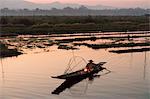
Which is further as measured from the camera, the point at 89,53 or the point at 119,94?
the point at 89,53

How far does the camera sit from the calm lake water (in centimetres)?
2298

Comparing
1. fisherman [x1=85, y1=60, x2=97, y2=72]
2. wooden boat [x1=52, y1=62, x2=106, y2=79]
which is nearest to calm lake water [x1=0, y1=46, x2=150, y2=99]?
wooden boat [x1=52, y1=62, x2=106, y2=79]

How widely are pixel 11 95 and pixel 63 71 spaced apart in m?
8.54

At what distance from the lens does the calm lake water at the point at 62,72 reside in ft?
75.4

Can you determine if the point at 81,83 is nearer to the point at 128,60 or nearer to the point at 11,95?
the point at 11,95

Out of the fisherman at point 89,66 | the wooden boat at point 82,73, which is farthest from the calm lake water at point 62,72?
the fisherman at point 89,66

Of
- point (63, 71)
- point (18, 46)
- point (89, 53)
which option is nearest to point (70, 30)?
point (18, 46)

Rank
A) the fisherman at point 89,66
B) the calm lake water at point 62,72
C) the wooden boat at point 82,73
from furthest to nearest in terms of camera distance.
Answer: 1. the fisherman at point 89,66
2. the wooden boat at point 82,73
3. the calm lake water at point 62,72

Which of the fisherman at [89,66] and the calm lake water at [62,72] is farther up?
the fisherman at [89,66]

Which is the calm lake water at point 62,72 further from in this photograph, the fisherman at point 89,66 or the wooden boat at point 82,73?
the fisherman at point 89,66

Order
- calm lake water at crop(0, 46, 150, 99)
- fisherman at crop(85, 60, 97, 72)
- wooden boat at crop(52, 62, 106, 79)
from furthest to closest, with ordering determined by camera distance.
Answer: fisherman at crop(85, 60, 97, 72)
wooden boat at crop(52, 62, 106, 79)
calm lake water at crop(0, 46, 150, 99)

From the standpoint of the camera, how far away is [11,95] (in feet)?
75.0

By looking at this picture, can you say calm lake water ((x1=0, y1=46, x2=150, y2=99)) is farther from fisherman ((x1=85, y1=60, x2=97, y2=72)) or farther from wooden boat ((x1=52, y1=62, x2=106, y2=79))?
fisherman ((x1=85, y1=60, x2=97, y2=72))

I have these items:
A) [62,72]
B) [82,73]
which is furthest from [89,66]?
[62,72]
